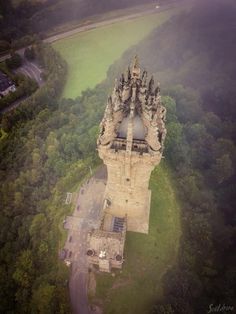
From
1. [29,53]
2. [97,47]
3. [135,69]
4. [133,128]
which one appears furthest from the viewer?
[97,47]

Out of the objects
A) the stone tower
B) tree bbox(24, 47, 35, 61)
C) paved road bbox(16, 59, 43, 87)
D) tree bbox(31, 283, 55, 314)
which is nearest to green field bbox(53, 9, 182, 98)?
tree bbox(24, 47, 35, 61)

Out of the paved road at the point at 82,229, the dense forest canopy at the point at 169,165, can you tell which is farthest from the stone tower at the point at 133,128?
the dense forest canopy at the point at 169,165

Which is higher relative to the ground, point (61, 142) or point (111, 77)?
point (111, 77)

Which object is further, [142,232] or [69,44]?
[69,44]

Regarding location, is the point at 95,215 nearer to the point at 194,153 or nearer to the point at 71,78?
the point at 194,153

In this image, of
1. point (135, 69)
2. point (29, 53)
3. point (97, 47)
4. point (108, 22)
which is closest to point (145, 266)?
point (135, 69)

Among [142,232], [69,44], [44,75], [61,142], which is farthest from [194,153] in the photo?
[69,44]

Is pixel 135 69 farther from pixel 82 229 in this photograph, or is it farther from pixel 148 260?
pixel 148 260
